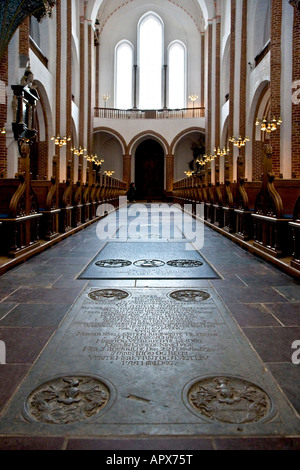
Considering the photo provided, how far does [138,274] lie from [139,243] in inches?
101

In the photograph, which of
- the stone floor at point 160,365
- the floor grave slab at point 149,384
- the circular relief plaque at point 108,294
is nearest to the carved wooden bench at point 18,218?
the stone floor at point 160,365

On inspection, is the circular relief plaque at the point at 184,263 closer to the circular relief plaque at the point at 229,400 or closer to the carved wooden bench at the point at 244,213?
the carved wooden bench at the point at 244,213

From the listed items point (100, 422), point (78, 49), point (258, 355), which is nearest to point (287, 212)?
point (258, 355)

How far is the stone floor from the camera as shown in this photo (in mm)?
1541

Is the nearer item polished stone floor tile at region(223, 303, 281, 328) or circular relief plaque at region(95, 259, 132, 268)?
polished stone floor tile at region(223, 303, 281, 328)

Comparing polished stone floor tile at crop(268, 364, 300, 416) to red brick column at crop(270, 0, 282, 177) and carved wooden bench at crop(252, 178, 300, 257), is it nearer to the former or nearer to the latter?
carved wooden bench at crop(252, 178, 300, 257)

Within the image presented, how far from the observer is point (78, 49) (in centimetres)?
2392

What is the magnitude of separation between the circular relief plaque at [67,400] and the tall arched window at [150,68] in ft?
96.5

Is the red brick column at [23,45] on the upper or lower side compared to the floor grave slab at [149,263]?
upper

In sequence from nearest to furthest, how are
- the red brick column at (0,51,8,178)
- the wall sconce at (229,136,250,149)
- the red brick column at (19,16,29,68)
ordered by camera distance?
the red brick column at (0,51,8,178) < the red brick column at (19,16,29,68) < the wall sconce at (229,136,250,149)

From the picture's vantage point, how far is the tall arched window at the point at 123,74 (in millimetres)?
29703

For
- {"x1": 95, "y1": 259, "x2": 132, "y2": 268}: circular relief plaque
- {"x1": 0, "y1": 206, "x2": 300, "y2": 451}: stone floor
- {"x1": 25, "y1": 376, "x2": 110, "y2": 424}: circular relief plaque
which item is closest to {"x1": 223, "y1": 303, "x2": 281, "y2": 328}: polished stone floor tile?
{"x1": 0, "y1": 206, "x2": 300, "y2": 451}: stone floor
